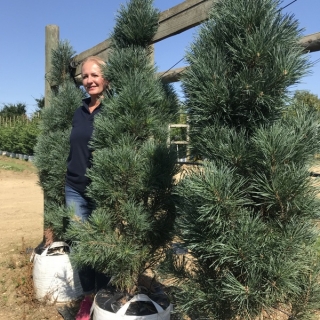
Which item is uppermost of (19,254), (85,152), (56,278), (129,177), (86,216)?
(85,152)

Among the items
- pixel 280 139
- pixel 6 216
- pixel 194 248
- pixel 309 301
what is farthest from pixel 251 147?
pixel 6 216

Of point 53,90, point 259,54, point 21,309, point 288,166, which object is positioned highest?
point 53,90

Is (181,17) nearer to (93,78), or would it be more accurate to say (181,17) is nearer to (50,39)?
(93,78)

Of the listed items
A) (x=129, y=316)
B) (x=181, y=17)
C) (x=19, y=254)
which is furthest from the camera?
(x=19, y=254)

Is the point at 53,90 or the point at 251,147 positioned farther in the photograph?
the point at 53,90

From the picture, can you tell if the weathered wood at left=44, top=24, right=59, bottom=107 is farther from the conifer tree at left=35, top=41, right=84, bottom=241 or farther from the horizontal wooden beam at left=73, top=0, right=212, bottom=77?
the horizontal wooden beam at left=73, top=0, right=212, bottom=77

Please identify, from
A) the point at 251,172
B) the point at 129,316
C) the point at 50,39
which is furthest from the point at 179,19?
Result: the point at 50,39

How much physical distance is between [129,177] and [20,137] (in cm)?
1873

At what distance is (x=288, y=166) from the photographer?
1.34 m

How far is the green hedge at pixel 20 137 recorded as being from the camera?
61.8 feet

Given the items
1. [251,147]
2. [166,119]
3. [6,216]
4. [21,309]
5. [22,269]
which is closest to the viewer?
[251,147]

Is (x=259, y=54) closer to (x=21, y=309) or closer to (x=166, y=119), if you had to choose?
(x=166, y=119)

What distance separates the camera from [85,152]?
2799mm

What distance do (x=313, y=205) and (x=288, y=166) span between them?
19 centimetres
